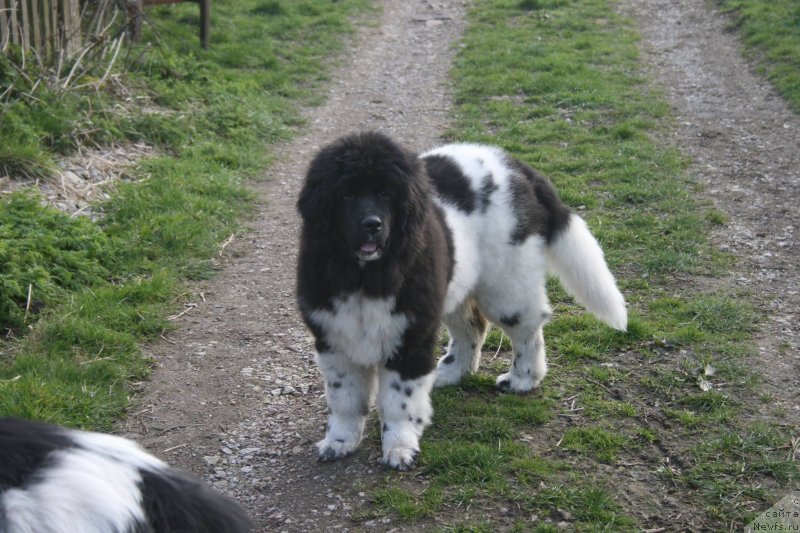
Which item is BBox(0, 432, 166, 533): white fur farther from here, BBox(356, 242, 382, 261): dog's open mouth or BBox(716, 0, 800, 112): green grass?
BBox(716, 0, 800, 112): green grass

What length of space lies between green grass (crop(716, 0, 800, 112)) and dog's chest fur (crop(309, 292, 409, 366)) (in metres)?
8.38

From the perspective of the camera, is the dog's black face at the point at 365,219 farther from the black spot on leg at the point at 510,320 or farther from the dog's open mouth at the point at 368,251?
the black spot on leg at the point at 510,320

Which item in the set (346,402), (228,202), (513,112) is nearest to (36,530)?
(346,402)

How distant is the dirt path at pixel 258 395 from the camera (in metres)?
4.58

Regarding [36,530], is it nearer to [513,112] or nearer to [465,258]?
[465,258]

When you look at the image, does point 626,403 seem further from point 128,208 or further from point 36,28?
point 36,28

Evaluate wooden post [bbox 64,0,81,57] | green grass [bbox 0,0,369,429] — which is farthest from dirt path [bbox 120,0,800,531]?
wooden post [bbox 64,0,81,57]

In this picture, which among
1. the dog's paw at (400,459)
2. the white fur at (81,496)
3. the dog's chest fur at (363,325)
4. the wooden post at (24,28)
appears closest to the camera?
the white fur at (81,496)

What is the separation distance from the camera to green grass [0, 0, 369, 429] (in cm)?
548

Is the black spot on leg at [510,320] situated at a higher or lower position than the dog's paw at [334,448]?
higher

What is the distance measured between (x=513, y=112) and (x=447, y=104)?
3.29 feet

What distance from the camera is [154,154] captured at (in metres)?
9.05

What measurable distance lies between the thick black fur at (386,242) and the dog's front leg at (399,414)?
2.4 inches

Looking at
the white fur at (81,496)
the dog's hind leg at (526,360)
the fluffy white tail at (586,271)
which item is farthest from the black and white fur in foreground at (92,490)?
the fluffy white tail at (586,271)
